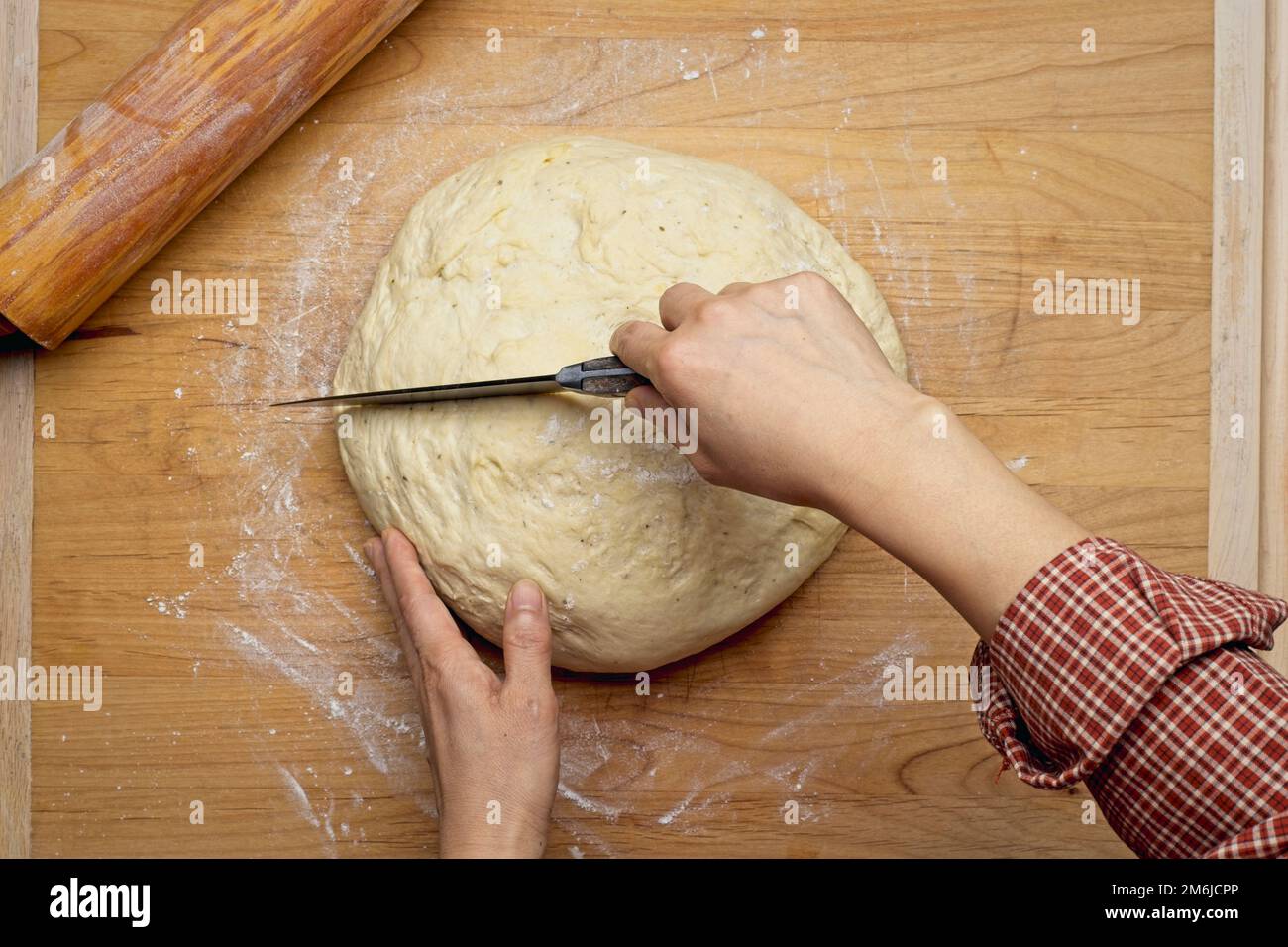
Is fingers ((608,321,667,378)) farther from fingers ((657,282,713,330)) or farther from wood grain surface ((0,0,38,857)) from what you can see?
wood grain surface ((0,0,38,857))

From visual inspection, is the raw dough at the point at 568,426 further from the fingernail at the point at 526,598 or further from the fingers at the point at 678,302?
the fingers at the point at 678,302

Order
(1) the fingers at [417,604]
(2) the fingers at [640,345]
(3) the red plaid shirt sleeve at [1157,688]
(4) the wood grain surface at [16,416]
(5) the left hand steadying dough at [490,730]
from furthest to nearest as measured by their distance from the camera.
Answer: (4) the wood grain surface at [16,416] → (1) the fingers at [417,604] → (5) the left hand steadying dough at [490,730] → (2) the fingers at [640,345] → (3) the red plaid shirt sleeve at [1157,688]

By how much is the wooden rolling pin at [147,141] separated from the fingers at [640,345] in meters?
0.88

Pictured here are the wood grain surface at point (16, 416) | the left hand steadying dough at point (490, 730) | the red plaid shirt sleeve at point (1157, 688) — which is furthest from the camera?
the wood grain surface at point (16, 416)

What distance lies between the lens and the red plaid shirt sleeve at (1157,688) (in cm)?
104

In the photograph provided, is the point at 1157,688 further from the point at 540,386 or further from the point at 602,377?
the point at 540,386

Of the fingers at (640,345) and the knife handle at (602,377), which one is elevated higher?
the fingers at (640,345)

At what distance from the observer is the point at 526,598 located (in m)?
1.52

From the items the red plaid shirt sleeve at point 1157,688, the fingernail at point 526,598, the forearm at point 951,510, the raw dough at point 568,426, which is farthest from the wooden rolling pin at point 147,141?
the red plaid shirt sleeve at point 1157,688

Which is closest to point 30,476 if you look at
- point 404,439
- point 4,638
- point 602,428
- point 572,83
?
point 4,638

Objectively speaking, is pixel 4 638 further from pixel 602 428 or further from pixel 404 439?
pixel 602 428

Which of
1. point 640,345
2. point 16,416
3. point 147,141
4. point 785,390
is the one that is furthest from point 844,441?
point 16,416

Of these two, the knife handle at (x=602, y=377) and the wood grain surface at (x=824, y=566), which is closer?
the knife handle at (x=602, y=377)

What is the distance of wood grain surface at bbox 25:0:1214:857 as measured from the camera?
1770mm
